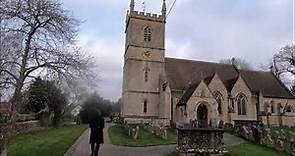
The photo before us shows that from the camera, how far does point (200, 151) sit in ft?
49.3

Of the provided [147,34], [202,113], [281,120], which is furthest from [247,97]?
[147,34]

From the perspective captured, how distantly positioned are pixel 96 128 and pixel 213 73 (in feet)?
110

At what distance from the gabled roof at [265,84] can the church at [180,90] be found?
0.54 ft

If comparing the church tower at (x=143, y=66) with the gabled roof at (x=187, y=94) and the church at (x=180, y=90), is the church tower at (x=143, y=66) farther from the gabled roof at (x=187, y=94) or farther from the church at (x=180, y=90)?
the gabled roof at (x=187, y=94)

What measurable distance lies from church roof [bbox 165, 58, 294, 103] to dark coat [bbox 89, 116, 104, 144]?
29.2 m

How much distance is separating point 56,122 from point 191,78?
62.6 ft

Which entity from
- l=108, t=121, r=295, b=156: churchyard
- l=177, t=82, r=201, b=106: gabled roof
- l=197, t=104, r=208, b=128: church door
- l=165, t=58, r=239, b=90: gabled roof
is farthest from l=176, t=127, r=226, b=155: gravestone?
l=165, t=58, r=239, b=90: gabled roof

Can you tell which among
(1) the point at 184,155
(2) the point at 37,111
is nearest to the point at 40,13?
(1) the point at 184,155

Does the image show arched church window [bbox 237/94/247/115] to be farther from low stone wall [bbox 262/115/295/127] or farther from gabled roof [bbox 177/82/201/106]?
gabled roof [bbox 177/82/201/106]

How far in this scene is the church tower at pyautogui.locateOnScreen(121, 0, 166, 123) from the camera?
39625 millimetres

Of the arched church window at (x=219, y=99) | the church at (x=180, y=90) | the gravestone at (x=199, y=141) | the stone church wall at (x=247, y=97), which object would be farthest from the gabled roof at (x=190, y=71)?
the gravestone at (x=199, y=141)

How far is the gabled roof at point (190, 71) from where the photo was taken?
1625 inches

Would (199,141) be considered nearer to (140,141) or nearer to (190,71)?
(140,141)

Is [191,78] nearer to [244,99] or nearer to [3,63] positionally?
[244,99]
